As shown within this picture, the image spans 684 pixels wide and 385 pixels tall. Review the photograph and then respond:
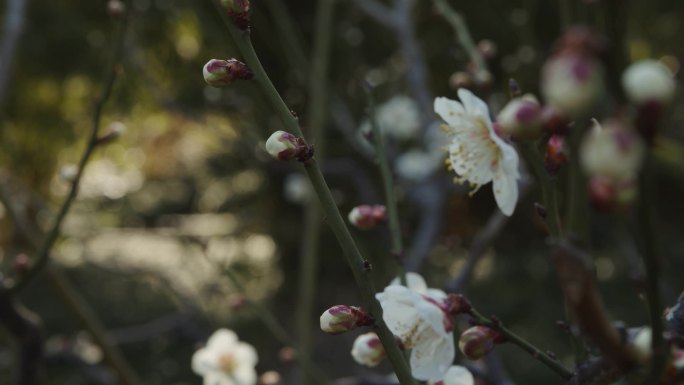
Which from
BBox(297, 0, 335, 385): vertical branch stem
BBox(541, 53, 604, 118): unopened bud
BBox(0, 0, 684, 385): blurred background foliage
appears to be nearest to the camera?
BBox(541, 53, 604, 118): unopened bud

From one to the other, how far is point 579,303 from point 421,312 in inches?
8.5

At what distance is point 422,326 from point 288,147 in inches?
6.7

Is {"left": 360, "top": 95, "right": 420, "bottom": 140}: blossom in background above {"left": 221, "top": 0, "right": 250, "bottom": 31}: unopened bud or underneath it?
underneath

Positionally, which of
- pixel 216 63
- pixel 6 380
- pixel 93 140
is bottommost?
pixel 6 380

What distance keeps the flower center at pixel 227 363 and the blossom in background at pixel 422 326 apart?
63 centimetres

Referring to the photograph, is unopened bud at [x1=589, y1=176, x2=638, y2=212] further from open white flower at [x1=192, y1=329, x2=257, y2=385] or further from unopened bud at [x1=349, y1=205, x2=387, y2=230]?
open white flower at [x1=192, y1=329, x2=257, y2=385]

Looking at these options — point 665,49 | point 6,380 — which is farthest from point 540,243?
point 6,380

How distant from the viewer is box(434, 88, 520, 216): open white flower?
1.81 ft

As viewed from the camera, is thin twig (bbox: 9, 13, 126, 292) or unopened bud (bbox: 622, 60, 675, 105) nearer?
unopened bud (bbox: 622, 60, 675, 105)

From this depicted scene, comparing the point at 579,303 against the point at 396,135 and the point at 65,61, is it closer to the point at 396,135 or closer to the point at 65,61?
the point at 396,135

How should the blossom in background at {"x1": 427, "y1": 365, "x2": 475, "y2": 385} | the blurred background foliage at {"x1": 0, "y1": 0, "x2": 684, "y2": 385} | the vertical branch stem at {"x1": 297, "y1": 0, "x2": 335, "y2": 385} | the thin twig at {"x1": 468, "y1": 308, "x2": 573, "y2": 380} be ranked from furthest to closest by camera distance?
the blurred background foliage at {"x1": 0, "y1": 0, "x2": 684, "y2": 385}
the vertical branch stem at {"x1": 297, "y1": 0, "x2": 335, "y2": 385}
the blossom in background at {"x1": 427, "y1": 365, "x2": 475, "y2": 385}
the thin twig at {"x1": 468, "y1": 308, "x2": 573, "y2": 380}

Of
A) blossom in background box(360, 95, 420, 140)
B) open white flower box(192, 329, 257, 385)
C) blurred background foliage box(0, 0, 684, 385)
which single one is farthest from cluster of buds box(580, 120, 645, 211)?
blossom in background box(360, 95, 420, 140)

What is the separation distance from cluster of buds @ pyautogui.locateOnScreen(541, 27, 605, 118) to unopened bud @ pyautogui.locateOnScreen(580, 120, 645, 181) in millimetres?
→ 12

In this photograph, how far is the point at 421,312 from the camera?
0.51 m
